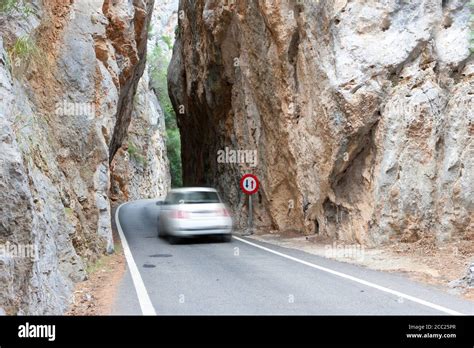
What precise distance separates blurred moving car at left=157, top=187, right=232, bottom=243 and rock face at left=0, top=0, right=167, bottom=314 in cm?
236

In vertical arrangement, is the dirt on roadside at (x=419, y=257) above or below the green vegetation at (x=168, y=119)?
below

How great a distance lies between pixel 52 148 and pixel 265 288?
5839 mm

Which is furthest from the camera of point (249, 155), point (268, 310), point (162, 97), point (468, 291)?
point (162, 97)

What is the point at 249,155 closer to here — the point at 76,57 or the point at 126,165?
the point at 76,57

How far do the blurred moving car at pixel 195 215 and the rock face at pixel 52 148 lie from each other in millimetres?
2357

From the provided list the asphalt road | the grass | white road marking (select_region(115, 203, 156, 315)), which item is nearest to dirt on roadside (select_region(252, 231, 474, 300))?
the asphalt road

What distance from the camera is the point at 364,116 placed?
13.9m

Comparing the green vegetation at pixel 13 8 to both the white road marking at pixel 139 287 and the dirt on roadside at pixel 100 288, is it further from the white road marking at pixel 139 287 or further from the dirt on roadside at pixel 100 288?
the white road marking at pixel 139 287

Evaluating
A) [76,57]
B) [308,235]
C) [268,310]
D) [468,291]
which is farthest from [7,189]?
[308,235]

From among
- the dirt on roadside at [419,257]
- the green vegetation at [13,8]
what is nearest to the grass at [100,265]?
the dirt on roadside at [419,257]

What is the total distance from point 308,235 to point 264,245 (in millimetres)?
2241

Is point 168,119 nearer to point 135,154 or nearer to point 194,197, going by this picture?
point 135,154

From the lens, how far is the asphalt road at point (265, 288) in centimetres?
698

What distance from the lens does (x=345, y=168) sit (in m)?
14.8
